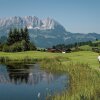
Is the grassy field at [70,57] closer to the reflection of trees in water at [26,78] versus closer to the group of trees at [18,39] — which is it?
the reflection of trees in water at [26,78]

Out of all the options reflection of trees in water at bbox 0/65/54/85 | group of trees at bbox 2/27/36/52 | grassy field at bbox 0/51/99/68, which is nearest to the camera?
reflection of trees in water at bbox 0/65/54/85

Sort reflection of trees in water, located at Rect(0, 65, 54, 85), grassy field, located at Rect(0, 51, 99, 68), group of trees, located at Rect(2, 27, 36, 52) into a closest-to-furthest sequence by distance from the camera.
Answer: reflection of trees in water, located at Rect(0, 65, 54, 85), grassy field, located at Rect(0, 51, 99, 68), group of trees, located at Rect(2, 27, 36, 52)

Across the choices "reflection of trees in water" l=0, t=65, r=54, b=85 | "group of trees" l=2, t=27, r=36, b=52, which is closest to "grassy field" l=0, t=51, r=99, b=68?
"reflection of trees in water" l=0, t=65, r=54, b=85

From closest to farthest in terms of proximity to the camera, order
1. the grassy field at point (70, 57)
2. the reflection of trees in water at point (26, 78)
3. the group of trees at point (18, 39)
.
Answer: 1. the reflection of trees in water at point (26, 78)
2. the grassy field at point (70, 57)
3. the group of trees at point (18, 39)

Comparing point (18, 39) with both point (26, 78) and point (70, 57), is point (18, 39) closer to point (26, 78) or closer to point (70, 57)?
point (70, 57)

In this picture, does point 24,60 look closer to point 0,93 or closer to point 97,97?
point 0,93

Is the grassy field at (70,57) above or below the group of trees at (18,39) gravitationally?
below

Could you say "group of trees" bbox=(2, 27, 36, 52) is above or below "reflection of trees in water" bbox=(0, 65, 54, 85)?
above

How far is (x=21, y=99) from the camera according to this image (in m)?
30.6

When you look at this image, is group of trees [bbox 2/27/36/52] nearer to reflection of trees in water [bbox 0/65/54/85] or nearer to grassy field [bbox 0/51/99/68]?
grassy field [bbox 0/51/99/68]

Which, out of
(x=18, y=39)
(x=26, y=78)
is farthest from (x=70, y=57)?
(x=18, y=39)

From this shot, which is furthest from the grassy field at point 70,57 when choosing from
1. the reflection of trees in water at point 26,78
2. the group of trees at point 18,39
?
the group of trees at point 18,39

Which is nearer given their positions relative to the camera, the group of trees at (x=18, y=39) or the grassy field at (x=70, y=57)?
the grassy field at (x=70, y=57)

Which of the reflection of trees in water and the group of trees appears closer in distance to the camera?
the reflection of trees in water
